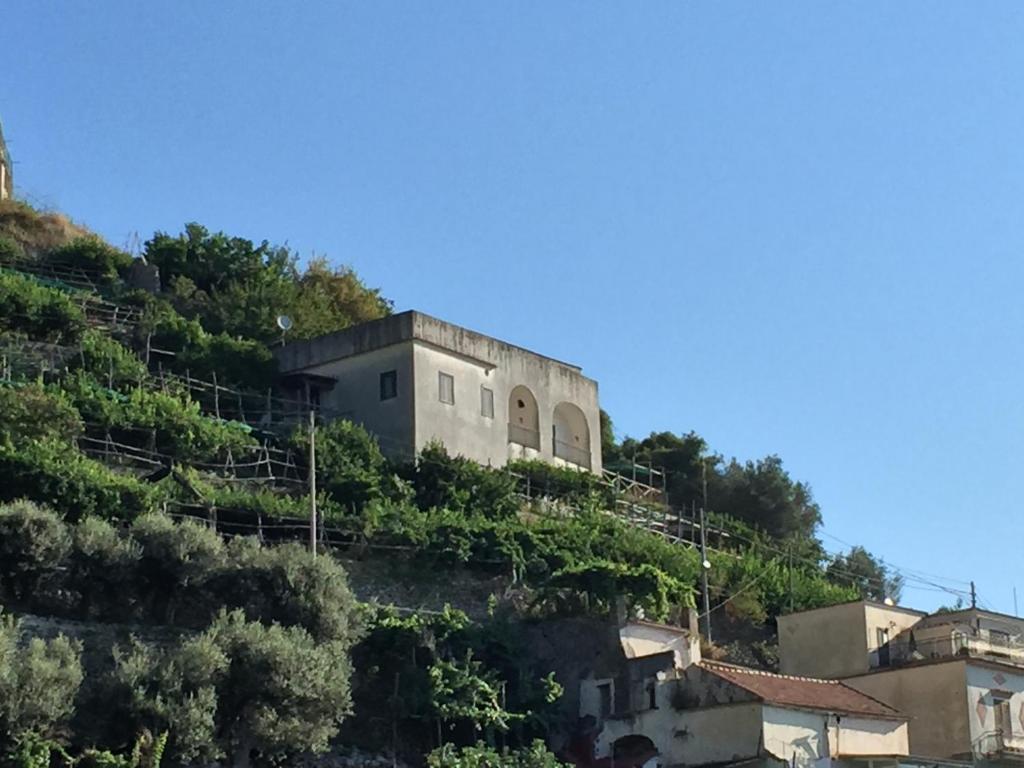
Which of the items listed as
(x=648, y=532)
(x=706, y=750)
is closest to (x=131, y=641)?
(x=706, y=750)

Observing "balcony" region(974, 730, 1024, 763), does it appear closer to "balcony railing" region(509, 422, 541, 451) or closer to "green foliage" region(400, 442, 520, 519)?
"green foliage" region(400, 442, 520, 519)

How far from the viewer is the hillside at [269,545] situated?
3219 centimetres

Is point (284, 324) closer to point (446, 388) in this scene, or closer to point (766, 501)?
point (446, 388)

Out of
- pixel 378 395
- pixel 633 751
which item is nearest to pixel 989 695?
pixel 633 751

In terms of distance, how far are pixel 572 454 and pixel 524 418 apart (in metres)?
2.36

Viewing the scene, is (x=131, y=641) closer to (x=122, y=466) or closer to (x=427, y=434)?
(x=122, y=466)

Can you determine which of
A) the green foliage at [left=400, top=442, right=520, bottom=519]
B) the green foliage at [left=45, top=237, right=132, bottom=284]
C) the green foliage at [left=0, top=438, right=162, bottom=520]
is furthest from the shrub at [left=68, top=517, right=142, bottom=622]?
the green foliage at [left=45, top=237, right=132, bottom=284]

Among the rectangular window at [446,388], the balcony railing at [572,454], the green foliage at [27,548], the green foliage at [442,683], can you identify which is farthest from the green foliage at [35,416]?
the balcony railing at [572,454]

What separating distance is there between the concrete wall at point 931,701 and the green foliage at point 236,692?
1488 centimetres

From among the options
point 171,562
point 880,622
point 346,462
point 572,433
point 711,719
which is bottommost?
point 711,719

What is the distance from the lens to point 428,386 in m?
50.0

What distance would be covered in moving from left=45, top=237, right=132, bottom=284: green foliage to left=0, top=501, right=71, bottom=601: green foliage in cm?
2525

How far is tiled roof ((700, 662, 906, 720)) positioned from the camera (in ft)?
119

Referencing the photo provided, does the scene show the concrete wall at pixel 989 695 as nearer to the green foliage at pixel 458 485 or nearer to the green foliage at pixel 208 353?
the green foliage at pixel 458 485
